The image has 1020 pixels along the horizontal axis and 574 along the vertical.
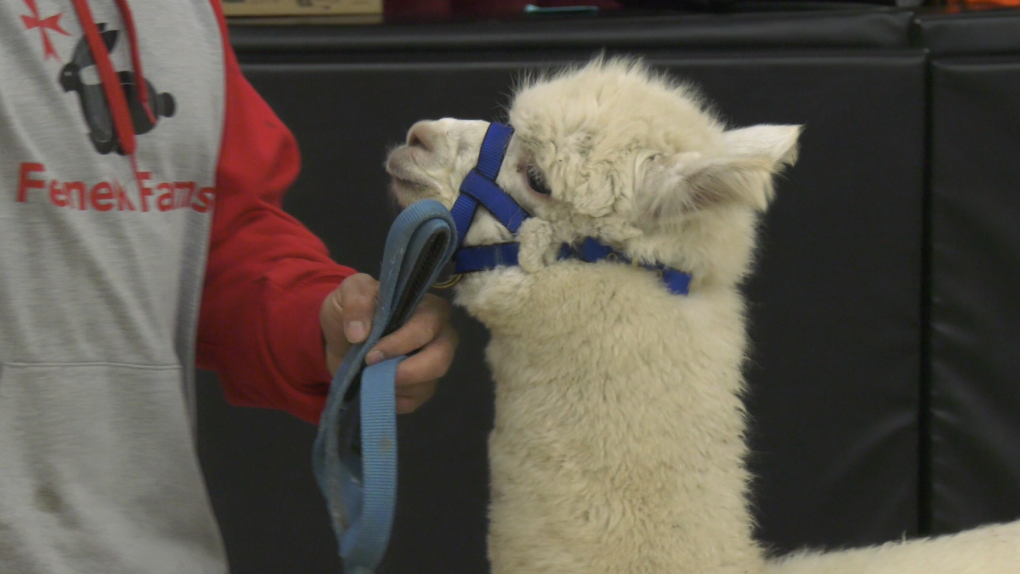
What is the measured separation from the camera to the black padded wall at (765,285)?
1550 millimetres

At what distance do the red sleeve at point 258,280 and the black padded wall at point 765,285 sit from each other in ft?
1.93

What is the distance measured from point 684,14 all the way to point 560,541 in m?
1.20

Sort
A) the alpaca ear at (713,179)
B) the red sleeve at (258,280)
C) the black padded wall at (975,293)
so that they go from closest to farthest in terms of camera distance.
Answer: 1. the alpaca ear at (713,179)
2. the red sleeve at (258,280)
3. the black padded wall at (975,293)

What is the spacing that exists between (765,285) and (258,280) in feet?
3.16

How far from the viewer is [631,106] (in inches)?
33.0

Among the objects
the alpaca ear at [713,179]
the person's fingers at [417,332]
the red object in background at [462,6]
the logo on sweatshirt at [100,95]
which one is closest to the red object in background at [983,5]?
the red object in background at [462,6]

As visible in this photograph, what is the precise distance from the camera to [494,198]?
33.5 inches

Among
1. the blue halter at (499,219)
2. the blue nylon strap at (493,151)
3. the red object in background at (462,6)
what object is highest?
the red object in background at (462,6)

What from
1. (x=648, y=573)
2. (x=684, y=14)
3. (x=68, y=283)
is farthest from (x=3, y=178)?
(x=684, y=14)

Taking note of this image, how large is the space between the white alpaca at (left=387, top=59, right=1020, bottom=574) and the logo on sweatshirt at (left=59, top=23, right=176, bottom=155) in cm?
31

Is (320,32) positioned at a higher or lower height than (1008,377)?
higher

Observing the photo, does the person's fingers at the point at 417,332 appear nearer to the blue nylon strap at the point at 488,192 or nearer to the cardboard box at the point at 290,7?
the blue nylon strap at the point at 488,192

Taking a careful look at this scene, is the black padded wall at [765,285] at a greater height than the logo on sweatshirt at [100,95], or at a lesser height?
lesser

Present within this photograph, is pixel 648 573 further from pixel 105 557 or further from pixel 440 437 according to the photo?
pixel 440 437
